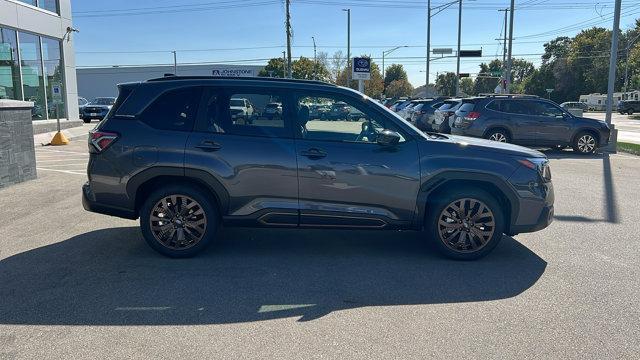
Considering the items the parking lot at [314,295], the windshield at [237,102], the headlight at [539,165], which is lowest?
the parking lot at [314,295]

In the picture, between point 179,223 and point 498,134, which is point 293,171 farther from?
point 498,134

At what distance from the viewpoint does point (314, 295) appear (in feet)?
14.5

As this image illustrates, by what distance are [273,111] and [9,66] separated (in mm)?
17648

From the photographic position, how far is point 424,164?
205 inches

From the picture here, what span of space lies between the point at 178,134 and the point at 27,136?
6.28m

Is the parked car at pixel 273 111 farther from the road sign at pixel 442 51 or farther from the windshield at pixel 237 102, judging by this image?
the road sign at pixel 442 51

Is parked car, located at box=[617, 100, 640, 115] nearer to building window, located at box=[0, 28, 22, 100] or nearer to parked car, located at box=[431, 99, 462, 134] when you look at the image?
parked car, located at box=[431, 99, 462, 134]

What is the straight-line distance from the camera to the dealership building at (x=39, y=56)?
1842cm

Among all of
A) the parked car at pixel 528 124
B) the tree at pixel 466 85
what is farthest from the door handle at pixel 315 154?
the tree at pixel 466 85

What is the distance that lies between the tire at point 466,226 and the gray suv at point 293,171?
0.01 meters

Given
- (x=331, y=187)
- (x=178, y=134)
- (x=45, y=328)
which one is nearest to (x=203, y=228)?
(x=178, y=134)

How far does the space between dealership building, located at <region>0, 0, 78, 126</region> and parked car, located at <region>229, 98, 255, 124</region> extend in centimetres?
1538

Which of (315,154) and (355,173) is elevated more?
(315,154)

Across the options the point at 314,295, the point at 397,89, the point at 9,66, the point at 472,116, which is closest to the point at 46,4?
the point at 9,66
